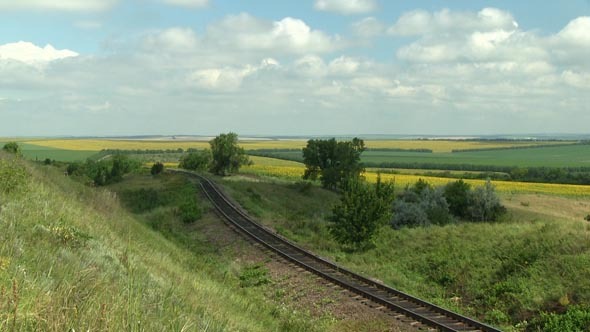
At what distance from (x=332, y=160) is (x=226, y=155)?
19030mm

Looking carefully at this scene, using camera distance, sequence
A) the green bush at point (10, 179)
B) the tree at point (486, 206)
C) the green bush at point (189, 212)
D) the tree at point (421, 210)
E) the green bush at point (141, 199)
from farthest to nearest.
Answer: the tree at point (486, 206) < the green bush at point (141, 199) < the tree at point (421, 210) < the green bush at point (189, 212) < the green bush at point (10, 179)

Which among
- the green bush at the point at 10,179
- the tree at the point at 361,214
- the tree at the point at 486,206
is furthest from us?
the tree at the point at 486,206

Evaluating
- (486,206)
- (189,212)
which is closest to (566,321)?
(189,212)

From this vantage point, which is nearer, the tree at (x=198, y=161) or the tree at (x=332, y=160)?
the tree at (x=332, y=160)

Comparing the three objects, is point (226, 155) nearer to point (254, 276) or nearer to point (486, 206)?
point (486, 206)

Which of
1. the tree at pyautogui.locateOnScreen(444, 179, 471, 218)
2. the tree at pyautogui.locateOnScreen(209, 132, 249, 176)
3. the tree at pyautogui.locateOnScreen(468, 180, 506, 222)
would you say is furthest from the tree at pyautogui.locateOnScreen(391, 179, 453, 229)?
the tree at pyautogui.locateOnScreen(209, 132, 249, 176)

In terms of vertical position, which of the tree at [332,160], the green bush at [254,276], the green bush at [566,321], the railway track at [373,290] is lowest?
the green bush at [254,276]

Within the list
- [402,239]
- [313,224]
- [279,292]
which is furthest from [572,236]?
[313,224]

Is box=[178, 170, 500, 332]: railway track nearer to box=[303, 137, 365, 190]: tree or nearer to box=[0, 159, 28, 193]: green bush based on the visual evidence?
box=[0, 159, 28, 193]: green bush

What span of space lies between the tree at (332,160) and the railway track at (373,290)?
143ft

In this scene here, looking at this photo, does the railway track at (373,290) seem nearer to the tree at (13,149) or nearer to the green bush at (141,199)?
the tree at (13,149)

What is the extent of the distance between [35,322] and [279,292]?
46.2 ft

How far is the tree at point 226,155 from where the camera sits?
86312mm

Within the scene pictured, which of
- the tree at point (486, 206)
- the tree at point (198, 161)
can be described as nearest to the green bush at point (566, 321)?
the tree at point (486, 206)
